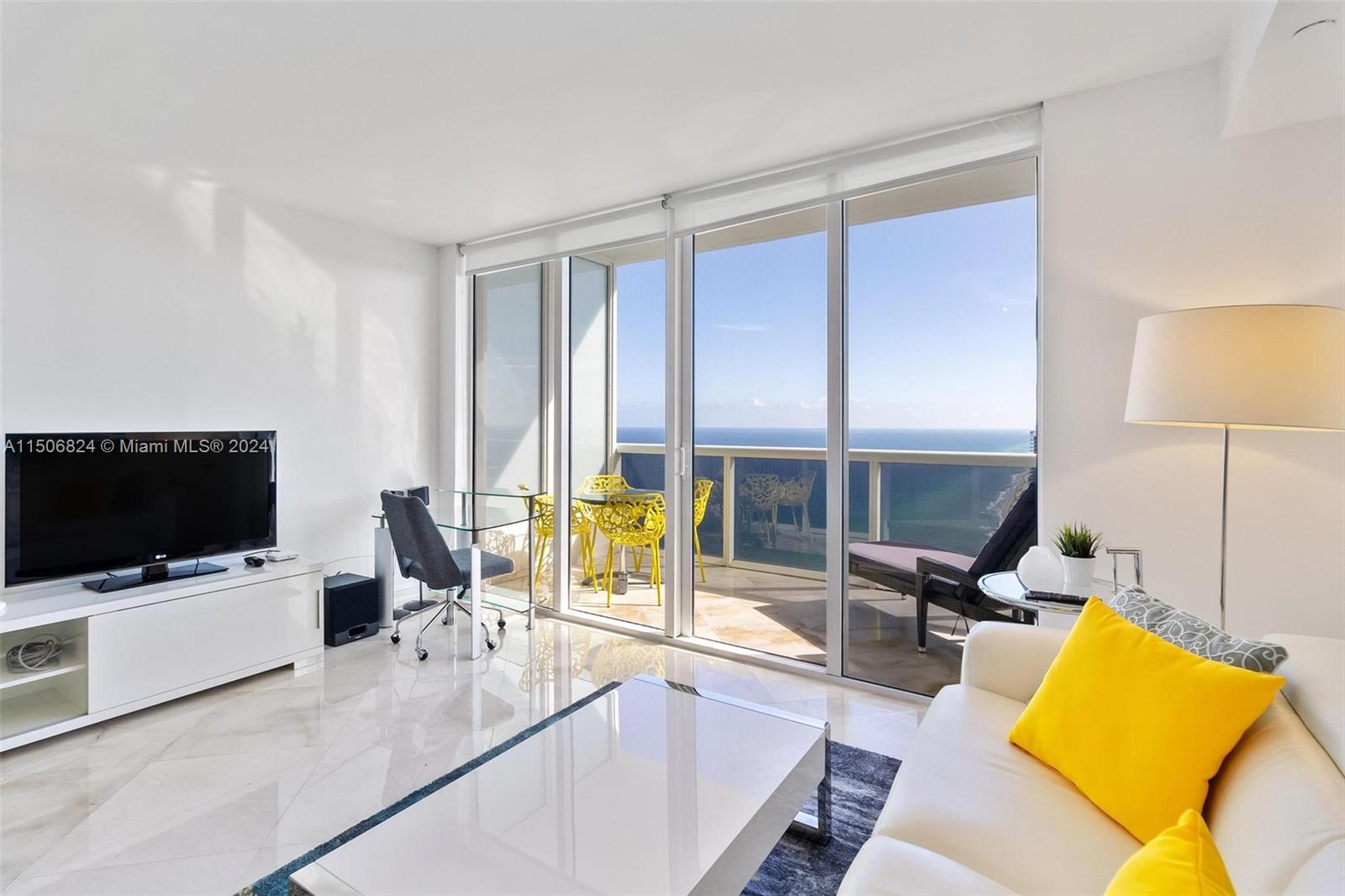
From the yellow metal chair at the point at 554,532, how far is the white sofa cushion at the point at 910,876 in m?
3.09

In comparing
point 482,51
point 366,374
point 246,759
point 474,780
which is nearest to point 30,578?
point 246,759

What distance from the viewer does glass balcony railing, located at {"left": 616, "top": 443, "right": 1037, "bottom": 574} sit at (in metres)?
2.86

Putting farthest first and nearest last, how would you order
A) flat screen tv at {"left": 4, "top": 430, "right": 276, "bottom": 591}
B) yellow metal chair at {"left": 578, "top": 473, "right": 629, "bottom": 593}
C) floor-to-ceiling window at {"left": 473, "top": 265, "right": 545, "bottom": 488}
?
floor-to-ceiling window at {"left": 473, "top": 265, "right": 545, "bottom": 488}
yellow metal chair at {"left": 578, "top": 473, "right": 629, "bottom": 593}
flat screen tv at {"left": 4, "top": 430, "right": 276, "bottom": 591}

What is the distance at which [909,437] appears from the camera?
300 centimetres

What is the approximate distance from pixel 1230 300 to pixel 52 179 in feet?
15.9

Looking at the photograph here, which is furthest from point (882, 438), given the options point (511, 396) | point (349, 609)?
point (349, 609)

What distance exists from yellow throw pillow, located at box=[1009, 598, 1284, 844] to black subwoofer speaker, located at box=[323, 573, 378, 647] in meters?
3.35

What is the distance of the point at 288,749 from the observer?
2.46 m

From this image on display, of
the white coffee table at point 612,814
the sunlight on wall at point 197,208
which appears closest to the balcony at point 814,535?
the white coffee table at point 612,814

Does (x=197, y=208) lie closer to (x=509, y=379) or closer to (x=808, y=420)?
(x=509, y=379)

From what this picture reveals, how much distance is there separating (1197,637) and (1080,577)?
28.1 inches

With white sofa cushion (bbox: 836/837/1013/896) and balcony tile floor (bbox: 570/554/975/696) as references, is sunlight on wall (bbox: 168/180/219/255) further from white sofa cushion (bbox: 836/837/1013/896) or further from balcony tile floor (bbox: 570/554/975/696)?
white sofa cushion (bbox: 836/837/1013/896)

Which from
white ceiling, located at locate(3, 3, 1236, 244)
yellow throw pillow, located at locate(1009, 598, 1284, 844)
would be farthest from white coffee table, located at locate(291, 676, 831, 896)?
white ceiling, located at locate(3, 3, 1236, 244)

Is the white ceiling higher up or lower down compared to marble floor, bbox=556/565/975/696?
higher up
